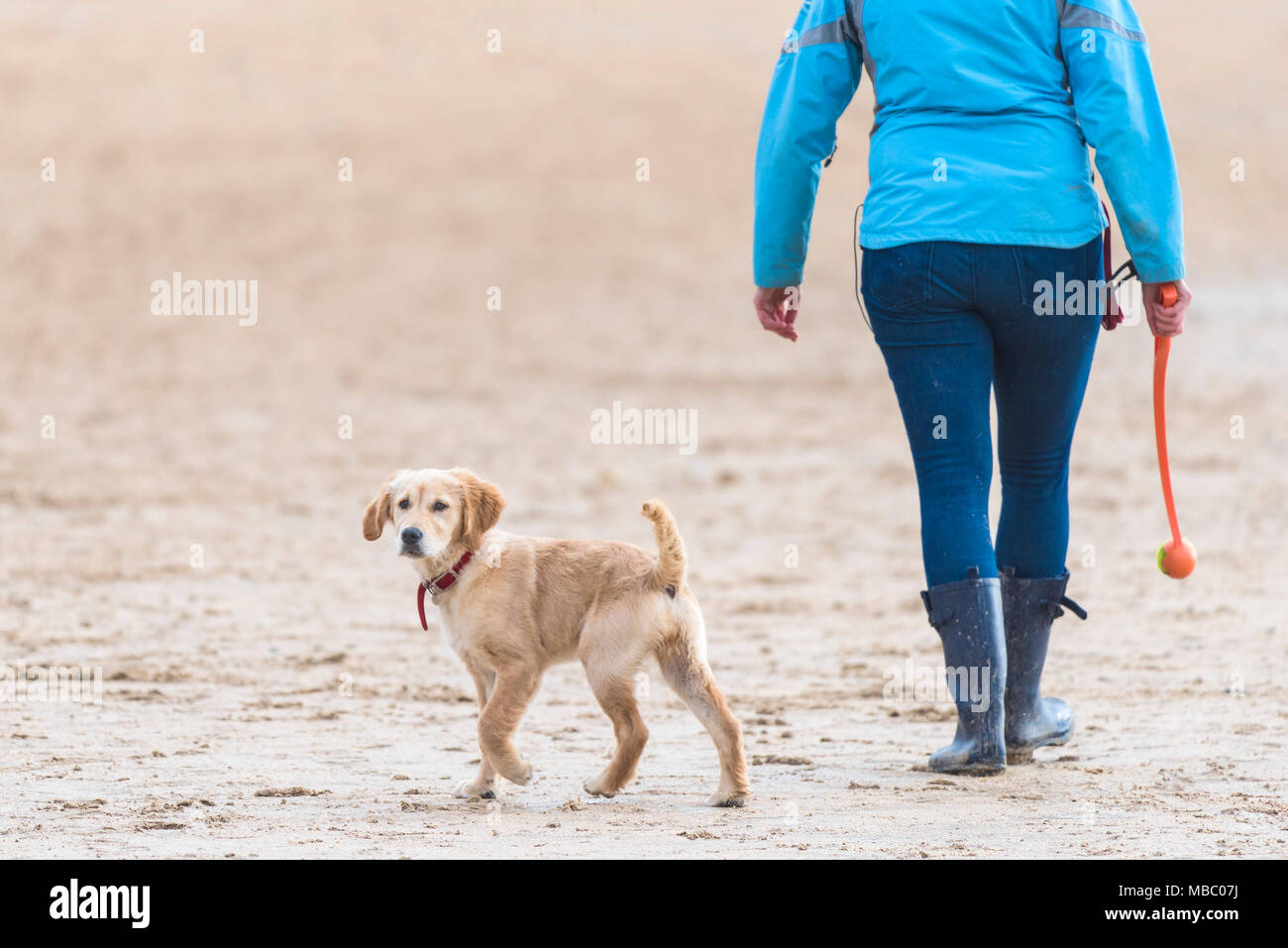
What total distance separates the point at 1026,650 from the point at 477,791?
62.0 inches

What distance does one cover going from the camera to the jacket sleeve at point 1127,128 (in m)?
4.13

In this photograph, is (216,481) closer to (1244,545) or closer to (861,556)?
(861,556)

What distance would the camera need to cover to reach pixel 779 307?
452 centimetres

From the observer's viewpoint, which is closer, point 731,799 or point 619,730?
point 731,799

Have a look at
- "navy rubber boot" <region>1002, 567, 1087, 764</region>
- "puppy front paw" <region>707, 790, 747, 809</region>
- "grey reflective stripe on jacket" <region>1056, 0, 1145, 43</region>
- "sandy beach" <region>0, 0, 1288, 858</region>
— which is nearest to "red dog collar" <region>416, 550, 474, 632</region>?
"sandy beach" <region>0, 0, 1288, 858</region>

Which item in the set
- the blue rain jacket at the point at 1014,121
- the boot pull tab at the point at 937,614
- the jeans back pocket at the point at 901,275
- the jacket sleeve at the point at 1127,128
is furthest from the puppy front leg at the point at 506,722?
the jacket sleeve at the point at 1127,128

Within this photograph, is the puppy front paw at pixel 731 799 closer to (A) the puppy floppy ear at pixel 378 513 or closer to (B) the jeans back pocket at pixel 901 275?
(A) the puppy floppy ear at pixel 378 513

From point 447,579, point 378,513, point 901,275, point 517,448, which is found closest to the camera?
point 901,275

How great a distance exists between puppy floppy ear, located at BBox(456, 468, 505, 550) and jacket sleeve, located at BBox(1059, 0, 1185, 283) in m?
1.78

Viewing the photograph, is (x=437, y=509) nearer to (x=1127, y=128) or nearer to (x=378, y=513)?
(x=378, y=513)

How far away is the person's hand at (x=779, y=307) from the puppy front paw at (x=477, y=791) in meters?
1.44

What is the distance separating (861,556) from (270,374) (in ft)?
24.3

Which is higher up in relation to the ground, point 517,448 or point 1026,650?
point 517,448

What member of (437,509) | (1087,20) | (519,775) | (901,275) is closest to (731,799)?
(519,775)
